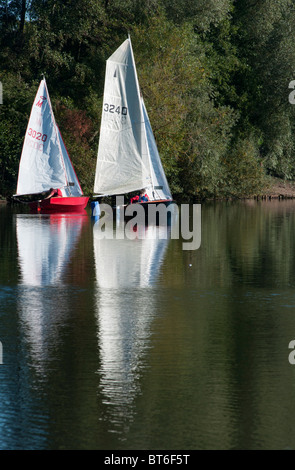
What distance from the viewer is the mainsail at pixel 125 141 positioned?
4712 centimetres

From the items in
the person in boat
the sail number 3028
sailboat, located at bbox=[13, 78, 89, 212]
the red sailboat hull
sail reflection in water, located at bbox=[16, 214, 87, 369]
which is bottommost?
sail reflection in water, located at bbox=[16, 214, 87, 369]

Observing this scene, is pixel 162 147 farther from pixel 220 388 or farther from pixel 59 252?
pixel 220 388

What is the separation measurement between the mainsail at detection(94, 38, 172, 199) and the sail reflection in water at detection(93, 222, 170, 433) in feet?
50.8

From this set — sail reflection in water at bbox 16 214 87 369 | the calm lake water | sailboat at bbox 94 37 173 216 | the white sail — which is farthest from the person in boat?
the calm lake water

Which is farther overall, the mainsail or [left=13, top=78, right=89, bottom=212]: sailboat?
[left=13, top=78, right=89, bottom=212]: sailboat

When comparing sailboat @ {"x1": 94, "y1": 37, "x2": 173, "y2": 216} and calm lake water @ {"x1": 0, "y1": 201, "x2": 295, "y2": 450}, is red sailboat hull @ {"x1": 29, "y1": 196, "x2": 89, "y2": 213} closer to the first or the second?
sailboat @ {"x1": 94, "y1": 37, "x2": 173, "y2": 216}

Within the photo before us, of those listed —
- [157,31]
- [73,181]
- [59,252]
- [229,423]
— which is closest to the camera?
[229,423]

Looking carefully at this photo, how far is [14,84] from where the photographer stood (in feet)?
211

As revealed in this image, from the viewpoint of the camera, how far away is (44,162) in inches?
2079

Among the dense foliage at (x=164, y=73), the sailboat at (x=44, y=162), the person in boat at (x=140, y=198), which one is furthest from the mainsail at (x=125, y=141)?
the dense foliage at (x=164, y=73)

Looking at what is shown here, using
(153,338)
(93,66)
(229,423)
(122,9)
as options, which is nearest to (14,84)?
(93,66)

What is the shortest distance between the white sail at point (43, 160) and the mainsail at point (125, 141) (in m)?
4.68

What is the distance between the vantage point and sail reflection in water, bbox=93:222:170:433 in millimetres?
11039

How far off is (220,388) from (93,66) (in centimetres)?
5686
